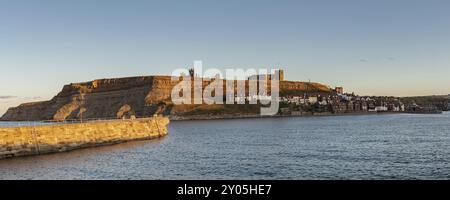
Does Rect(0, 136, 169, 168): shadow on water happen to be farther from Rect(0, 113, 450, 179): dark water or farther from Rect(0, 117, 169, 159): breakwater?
Rect(0, 117, 169, 159): breakwater

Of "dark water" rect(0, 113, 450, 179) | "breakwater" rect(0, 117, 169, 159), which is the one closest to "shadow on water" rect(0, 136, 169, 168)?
"dark water" rect(0, 113, 450, 179)

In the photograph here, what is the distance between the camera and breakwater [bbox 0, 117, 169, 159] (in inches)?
2142

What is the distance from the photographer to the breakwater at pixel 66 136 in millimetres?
54406

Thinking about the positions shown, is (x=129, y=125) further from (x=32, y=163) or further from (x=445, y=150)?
(x=445, y=150)

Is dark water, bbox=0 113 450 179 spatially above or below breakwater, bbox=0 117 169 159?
below

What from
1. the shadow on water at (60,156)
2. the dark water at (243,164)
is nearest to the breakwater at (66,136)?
the shadow on water at (60,156)

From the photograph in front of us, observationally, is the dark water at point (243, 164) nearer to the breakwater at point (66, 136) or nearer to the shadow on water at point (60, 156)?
the shadow on water at point (60, 156)

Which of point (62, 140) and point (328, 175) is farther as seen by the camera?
point (62, 140)

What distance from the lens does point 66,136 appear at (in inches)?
2512
